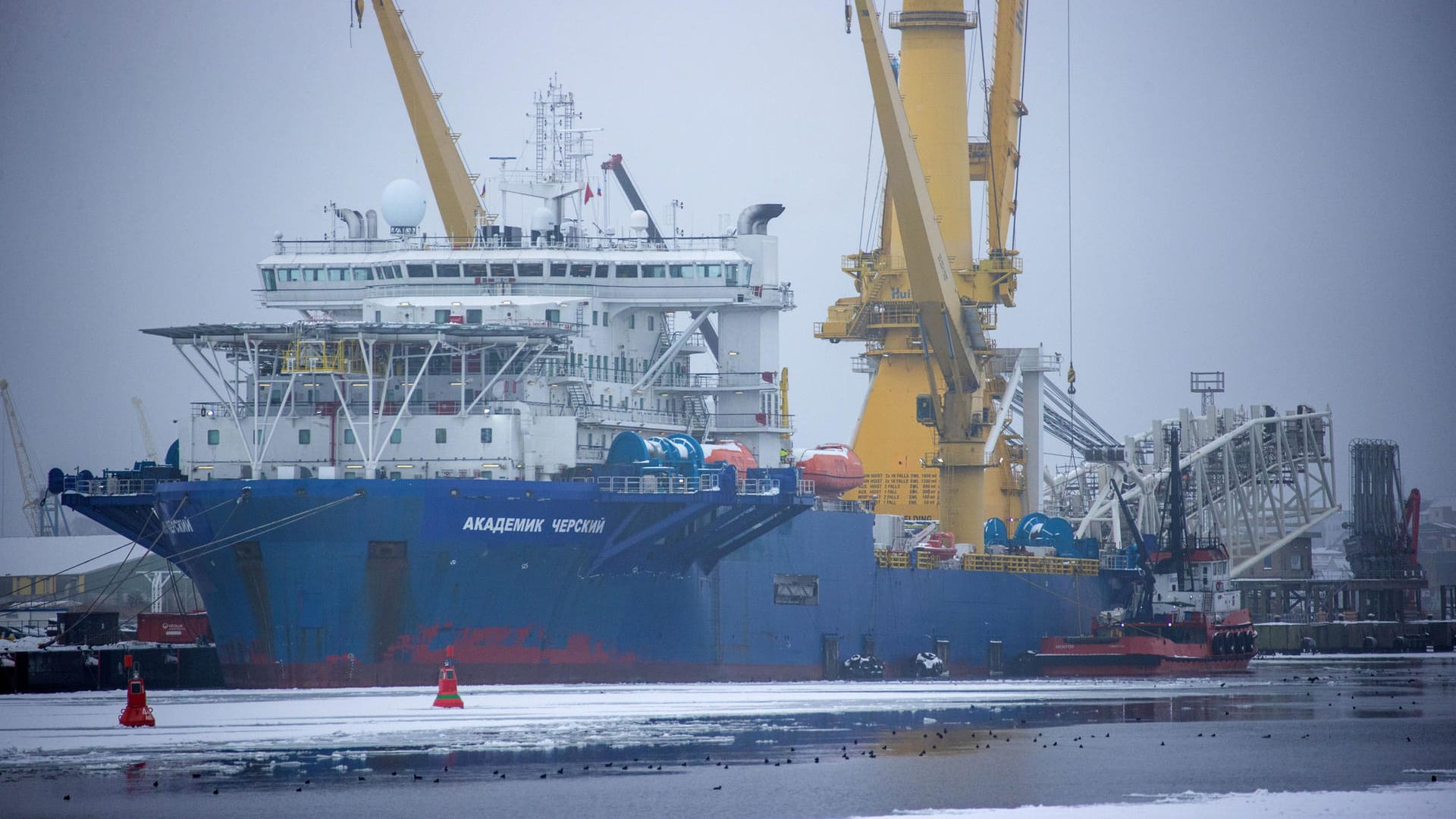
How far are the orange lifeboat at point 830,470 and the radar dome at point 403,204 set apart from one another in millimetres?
10963

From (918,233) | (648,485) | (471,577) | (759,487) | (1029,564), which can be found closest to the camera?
(471,577)

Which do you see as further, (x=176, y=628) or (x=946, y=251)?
(x=946, y=251)

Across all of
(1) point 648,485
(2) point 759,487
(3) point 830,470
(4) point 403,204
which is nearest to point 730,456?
(2) point 759,487

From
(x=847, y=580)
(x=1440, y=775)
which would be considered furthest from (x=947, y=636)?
(x=1440, y=775)

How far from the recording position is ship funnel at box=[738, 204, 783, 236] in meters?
50.7

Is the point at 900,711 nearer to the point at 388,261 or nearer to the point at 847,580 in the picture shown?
the point at 847,580

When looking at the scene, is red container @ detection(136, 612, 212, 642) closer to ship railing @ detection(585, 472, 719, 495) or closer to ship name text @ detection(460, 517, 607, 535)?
ship name text @ detection(460, 517, 607, 535)

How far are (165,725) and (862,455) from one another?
1347 inches

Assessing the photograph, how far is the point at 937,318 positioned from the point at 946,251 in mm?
4929

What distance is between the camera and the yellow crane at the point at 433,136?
5078cm

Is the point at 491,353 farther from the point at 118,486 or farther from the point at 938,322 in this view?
the point at 938,322

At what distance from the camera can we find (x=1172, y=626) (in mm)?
→ 55281

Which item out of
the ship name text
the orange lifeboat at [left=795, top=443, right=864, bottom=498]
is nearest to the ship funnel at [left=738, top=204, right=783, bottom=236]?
the orange lifeboat at [left=795, top=443, right=864, bottom=498]

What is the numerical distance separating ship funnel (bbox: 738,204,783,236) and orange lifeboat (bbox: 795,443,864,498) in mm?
5657
